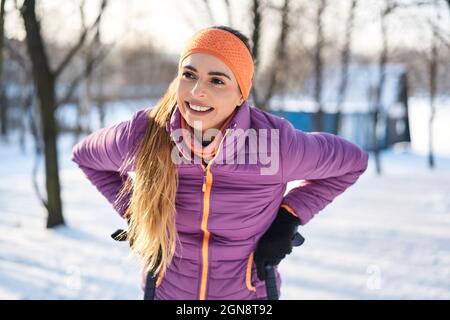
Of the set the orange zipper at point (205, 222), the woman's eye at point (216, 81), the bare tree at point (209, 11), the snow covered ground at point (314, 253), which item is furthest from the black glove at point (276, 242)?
the bare tree at point (209, 11)

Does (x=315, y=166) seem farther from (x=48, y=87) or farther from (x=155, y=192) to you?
(x=48, y=87)

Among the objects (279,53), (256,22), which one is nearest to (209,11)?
(256,22)

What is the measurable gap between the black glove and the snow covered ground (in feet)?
6.92

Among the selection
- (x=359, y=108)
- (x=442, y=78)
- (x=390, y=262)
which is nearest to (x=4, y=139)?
(x=359, y=108)

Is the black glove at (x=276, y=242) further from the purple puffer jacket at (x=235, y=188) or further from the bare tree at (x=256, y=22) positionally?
the bare tree at (x=256, y=22)

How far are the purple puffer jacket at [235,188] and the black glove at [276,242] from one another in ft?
0.09

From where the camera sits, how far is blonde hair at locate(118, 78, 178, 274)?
163 centimetres

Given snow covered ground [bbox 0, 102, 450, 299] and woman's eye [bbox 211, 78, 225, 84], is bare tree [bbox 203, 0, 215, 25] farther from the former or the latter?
woman's eye [bbox 211, 78, 225, 84]

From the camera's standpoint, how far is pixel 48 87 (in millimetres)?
5668

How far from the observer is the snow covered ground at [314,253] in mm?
3857

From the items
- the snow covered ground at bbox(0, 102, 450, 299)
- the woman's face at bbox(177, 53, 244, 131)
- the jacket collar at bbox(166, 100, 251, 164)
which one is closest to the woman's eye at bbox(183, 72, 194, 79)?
the woman's face at bbox(177, 53, 244, 131)

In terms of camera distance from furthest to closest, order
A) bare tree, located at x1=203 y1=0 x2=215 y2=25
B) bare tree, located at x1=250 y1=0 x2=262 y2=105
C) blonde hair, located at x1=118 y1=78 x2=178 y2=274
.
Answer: bare tree, located at x1=203 y1=0 x2=215 y2=25, bare tree, located at x1=250 y1=0 x2=262 y2=105, blonde hair, located at x1=118 y1=78 x2=178 y2=274

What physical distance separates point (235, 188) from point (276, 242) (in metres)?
0.25
